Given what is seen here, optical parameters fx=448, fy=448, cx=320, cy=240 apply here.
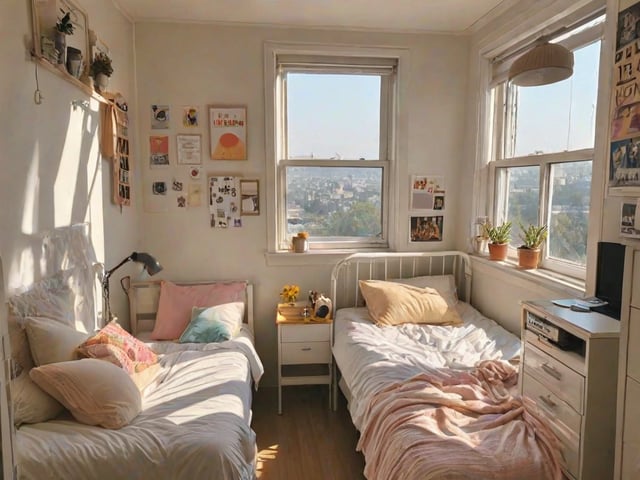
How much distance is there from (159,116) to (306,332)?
174 cm

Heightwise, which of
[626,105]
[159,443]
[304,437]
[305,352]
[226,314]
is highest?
[626,105]

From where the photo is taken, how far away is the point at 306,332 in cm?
285

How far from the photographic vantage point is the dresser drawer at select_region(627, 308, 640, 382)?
1.25 m

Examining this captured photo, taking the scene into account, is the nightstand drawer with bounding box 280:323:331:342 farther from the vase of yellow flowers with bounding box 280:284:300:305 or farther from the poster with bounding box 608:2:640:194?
the poster with bounding box 608:2:640:194

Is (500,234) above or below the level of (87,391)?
above

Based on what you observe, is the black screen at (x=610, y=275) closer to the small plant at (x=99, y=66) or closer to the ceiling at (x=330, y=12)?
the ceiling at (x=330, y=12)

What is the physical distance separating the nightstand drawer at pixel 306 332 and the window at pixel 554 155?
1330 millimetres

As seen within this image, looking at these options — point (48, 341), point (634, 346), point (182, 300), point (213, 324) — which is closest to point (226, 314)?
point (213, 324)

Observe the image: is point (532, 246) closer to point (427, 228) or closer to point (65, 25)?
point (427, 228)

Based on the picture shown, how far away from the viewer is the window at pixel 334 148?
318 centimetres

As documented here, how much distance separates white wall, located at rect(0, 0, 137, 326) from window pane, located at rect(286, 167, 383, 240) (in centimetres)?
124

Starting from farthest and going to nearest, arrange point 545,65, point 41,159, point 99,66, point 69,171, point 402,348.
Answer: point 402,348 → point 99,66 → point 69,171 → point 41,159 → point 545,65

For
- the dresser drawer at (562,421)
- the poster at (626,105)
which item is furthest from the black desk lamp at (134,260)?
the poster at (626,105)

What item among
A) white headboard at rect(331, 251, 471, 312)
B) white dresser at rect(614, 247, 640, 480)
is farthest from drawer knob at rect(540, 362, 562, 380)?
white headboard at rect(331, 251, 471, 312)
